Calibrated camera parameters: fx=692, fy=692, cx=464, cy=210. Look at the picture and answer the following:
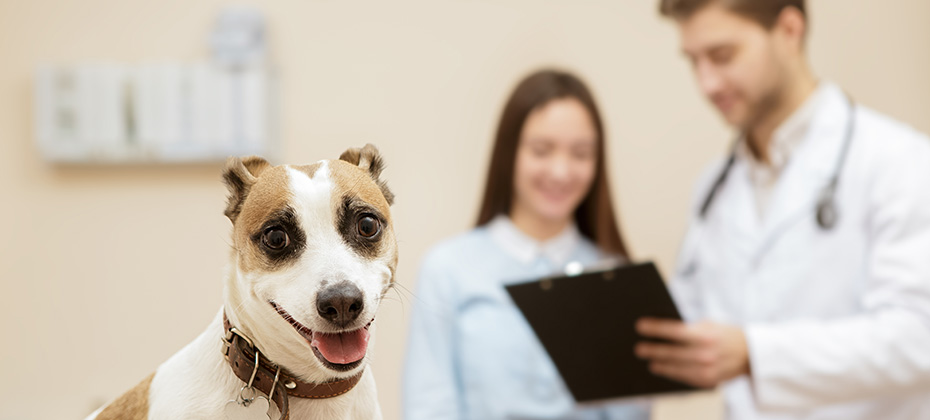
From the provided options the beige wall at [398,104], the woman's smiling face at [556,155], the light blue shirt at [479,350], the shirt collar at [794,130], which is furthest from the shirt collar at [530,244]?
the shirt collar at [794,130]

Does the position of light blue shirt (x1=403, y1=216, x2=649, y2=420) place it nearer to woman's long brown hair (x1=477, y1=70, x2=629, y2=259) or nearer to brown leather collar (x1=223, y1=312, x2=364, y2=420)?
woman's long brown hair (x1=477, y1=70, x2=629, y2=259)

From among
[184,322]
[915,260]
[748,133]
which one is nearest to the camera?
[915,260]

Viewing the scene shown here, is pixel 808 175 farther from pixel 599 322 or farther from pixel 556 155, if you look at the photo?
pixel 599 322

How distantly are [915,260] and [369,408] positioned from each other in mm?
1700

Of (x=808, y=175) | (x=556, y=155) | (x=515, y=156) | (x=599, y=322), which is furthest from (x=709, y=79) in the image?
(x=599, y=322)

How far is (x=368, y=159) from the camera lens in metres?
0.52

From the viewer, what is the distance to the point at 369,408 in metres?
0.59

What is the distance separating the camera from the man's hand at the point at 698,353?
1762 millimetres

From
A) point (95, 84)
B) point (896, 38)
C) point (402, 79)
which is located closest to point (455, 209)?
point (402, 79)

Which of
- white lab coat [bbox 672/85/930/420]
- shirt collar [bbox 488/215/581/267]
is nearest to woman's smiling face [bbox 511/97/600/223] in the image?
shirt collar [bbox 488/215/581/267]

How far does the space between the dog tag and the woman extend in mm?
1534

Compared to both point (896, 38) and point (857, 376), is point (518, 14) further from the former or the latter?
point (857, 376)

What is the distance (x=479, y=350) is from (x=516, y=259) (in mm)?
337

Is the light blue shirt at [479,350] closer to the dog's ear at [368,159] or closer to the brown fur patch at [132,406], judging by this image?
the brown fur patch at [132,406]
